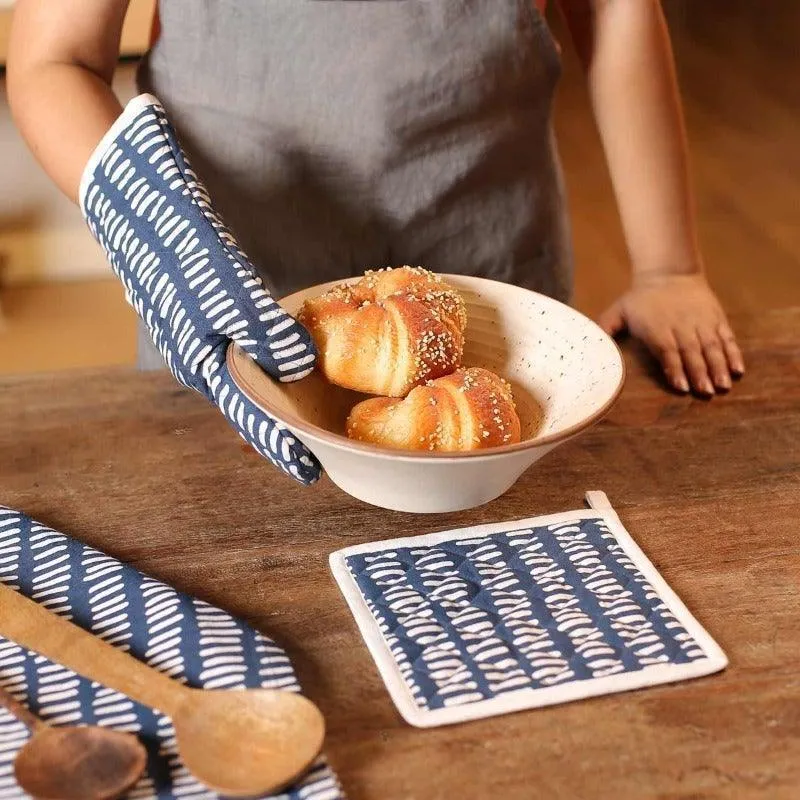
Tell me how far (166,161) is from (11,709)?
350mm

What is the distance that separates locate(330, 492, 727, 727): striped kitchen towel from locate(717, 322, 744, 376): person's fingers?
263mm

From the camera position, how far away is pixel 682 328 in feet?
2.81

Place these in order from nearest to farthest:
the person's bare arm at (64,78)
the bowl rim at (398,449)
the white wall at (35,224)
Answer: the bowl rim at (398,449) → the person's bare arm at (64,78) → the white wall at (35,224)

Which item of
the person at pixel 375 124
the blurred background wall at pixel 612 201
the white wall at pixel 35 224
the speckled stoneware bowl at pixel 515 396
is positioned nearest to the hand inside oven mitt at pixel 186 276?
the speckled stoneware bowl at pixel 515 396

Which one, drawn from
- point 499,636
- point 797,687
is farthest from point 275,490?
point 797,687

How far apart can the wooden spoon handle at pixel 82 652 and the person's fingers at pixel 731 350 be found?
1.77ft

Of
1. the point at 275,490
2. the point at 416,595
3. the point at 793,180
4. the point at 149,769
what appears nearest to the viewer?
the point at 149,769

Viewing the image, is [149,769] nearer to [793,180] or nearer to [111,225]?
[111,225]

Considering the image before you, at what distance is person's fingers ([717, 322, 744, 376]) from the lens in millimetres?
823

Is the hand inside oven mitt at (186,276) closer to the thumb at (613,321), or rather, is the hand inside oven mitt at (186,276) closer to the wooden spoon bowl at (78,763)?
the wooden spoon bowl at (78,763)

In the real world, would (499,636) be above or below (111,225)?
below

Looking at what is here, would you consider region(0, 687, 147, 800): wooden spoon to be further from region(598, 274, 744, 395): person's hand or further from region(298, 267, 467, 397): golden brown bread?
region(598, 274, 744, 395): person's hand

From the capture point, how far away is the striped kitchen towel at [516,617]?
493mm

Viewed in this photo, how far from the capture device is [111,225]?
66 cm
